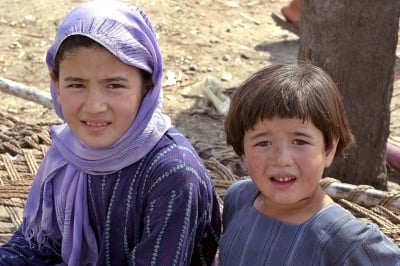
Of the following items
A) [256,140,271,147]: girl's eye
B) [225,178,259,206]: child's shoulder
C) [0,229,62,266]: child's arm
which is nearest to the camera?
[256,140,271,147]: girl's eye

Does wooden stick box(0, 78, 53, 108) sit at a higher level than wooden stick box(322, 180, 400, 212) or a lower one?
higher

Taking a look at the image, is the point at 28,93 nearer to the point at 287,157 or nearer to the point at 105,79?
the point at 105,79

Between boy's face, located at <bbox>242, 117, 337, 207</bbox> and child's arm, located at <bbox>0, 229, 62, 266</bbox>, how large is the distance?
93 centimetres

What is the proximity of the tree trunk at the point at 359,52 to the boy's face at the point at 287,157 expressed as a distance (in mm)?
1616

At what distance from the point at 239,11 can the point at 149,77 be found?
543 centimetres

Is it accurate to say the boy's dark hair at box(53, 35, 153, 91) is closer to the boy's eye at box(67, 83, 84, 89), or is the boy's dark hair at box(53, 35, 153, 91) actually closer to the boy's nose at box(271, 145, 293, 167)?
the boy's eye at box(67, 83, 84, 89)

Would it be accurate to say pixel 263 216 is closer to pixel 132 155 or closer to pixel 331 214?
pixel 331 214

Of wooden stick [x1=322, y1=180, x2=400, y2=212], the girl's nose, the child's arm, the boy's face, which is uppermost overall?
the girl's nose

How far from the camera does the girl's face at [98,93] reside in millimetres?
2350

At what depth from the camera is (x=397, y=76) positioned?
235 inches

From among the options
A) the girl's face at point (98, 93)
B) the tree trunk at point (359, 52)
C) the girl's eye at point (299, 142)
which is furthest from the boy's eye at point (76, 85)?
the tree trunk at point (359, 52)

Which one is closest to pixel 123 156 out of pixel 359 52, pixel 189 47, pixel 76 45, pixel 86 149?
pixel 86 149

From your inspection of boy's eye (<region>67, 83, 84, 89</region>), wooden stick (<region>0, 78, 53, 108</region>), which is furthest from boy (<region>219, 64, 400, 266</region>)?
wooden stick (<region>0, 78, 53, 108</region>)

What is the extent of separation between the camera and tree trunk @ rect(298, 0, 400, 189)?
3717mm
